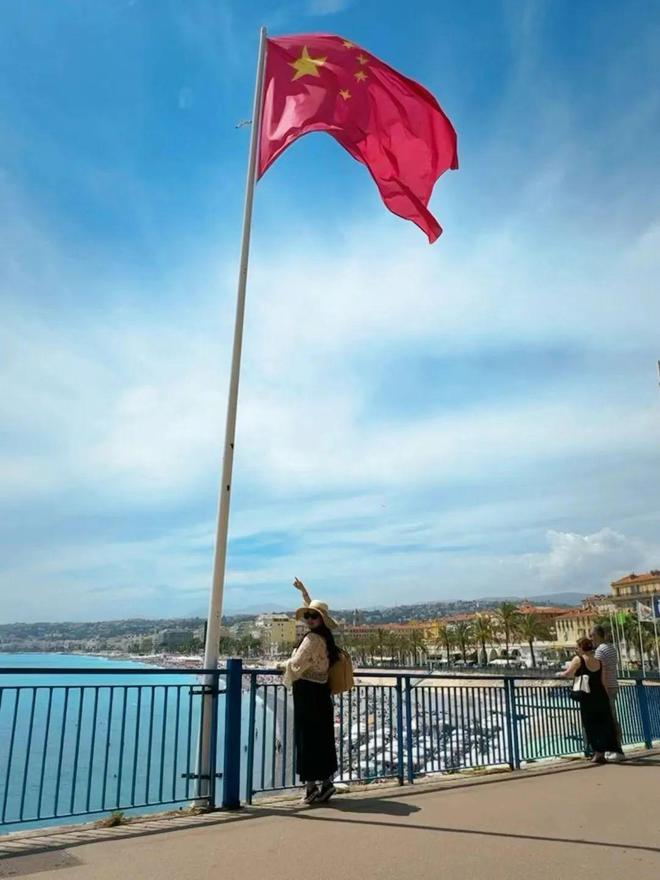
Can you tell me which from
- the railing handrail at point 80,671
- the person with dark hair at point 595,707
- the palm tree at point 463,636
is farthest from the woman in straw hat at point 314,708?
the palm tree at point 463,636

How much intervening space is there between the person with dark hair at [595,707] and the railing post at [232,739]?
16.1ft

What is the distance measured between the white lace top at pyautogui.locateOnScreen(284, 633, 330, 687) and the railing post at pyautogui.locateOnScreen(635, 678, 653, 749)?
719 cm

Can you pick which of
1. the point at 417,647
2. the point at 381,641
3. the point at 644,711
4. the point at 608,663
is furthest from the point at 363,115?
the point at 381,641

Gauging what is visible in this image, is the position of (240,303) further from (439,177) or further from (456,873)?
(456,873)

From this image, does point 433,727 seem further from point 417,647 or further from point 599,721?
point 417,647

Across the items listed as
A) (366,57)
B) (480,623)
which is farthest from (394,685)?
(480,623)

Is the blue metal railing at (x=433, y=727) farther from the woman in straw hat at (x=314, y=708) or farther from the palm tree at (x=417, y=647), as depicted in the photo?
the palm tree at (x=417, y=647)

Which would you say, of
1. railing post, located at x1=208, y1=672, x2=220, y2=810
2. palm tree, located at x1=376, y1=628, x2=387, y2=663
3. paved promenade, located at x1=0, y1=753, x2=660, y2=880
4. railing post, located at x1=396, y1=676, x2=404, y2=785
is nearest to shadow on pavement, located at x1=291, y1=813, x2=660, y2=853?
paved promenade, located at x1=0, y1=753, x2=660, y2=880

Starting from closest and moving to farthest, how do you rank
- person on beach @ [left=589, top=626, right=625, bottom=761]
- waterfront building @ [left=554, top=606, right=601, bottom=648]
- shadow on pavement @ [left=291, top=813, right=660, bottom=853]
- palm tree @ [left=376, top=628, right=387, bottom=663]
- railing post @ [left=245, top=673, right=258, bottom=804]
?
shadow on pavement @ [left=291, top=813, right=660, bottom=853]
railing post @ [left=245, top=673, right=258, bottom=804]
person on beach @ [left=589, top=626, right=625, bottom=761]
palm tree @ [left=376, top=628, right=387, bottom=663]
waterfront building @ [left=554, top=606, right=601, bottom=648]

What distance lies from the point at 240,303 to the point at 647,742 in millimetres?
9618

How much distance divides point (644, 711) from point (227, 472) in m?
8.71

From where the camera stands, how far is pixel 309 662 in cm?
627

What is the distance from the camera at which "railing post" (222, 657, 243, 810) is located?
6.00 meters

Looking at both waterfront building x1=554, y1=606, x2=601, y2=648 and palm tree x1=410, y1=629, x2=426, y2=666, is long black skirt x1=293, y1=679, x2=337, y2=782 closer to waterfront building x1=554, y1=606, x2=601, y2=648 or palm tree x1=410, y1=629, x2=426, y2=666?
palm tree x1=410, y1=629, x2=426, y2=666
